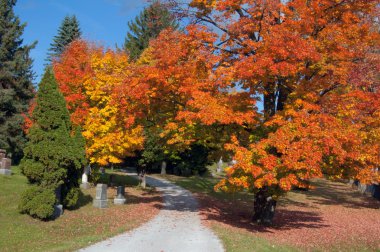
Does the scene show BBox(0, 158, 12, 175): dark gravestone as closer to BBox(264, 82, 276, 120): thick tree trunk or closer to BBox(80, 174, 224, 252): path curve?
BBox(80, 174, 224, 252): path curve

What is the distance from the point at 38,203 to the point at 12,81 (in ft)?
94.4

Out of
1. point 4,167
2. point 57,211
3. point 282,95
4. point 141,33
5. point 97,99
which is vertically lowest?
point 57,211

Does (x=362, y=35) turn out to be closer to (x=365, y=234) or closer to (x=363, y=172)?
(x=363, y=172)

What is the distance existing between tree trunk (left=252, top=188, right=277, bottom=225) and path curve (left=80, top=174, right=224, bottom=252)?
2650 millimetres

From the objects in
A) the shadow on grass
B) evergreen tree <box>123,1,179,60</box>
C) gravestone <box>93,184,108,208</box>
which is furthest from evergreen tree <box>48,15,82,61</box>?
gravestone <box>93,184,108,208</box>

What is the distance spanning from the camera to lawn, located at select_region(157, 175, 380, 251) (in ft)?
45.1

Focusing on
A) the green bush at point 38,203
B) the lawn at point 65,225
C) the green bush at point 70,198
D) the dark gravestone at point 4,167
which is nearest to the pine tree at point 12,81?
the dark gravestone at point 4,167

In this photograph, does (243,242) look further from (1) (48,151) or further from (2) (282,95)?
(1) (48,151)

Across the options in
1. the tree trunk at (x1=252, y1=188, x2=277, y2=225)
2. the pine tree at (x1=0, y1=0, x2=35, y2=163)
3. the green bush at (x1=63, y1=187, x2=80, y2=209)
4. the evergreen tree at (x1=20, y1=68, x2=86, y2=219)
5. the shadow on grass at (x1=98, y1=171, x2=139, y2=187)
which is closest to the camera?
the evergreen tree at (x1=20, y1=68, x2=86, y2=219)

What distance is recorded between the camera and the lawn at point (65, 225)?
447 inches

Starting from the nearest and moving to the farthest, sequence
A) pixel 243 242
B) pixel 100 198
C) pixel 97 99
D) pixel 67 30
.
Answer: pixel 243 242 → pixel 100 198 → pixel 97 99 → pixel 67 30

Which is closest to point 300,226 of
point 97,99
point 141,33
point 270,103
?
point 270,103

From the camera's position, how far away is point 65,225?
14125 millimetres

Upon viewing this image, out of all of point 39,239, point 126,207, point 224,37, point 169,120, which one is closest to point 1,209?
point 39,239
